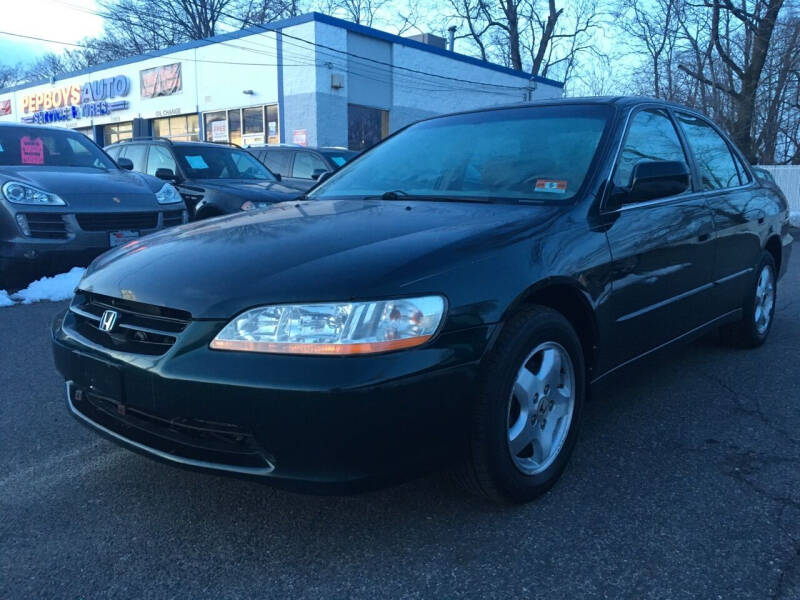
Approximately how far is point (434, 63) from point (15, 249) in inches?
825

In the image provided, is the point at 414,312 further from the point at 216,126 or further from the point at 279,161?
the point at 216,126

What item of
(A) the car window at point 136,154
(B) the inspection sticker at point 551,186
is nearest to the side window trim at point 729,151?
(B) the inspection sticker at point 551,186

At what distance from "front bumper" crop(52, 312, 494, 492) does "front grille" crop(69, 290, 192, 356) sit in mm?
46

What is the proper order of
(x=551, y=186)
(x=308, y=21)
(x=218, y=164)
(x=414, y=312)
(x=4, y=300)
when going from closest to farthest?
1. (x=414, y=312)
2. (x=551, y=186)
3. (x=4, y=300)
4. (x=218, y=164)
5. (x=308, y=21)

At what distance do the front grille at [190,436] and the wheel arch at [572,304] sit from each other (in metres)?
1.01

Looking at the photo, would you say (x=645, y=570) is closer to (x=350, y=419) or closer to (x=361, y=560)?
(x=361, y=560)

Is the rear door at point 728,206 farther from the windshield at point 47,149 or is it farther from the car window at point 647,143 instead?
the windshield at point 47,149

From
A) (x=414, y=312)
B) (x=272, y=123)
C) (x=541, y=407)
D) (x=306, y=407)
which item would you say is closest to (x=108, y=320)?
(x=306, y=407)

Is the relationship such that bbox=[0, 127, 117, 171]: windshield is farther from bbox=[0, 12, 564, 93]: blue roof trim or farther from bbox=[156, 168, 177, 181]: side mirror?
bbox=[0, 12, 564, 93]: blue roof trim

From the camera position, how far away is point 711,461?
2.97m

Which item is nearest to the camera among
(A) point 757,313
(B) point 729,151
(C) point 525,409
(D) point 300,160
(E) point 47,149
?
(C) point 525,409

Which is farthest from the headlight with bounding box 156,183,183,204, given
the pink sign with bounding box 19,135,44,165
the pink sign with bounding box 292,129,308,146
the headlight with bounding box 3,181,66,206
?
the pink sign with bounding box 292,129,308,146

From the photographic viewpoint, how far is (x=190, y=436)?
Result: 7.29ft

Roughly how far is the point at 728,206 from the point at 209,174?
21.7 feet
